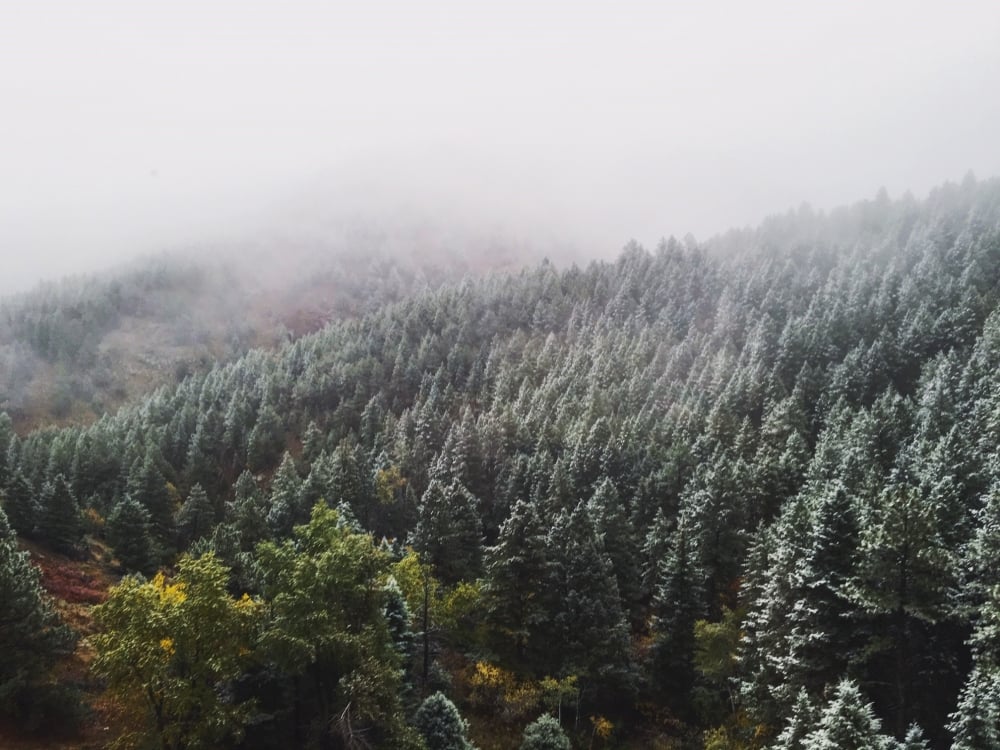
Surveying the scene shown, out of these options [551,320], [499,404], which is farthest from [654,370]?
[551,320]

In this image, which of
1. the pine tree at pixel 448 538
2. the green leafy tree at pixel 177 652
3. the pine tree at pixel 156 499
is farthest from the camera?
the pine tree at pixel 156 499

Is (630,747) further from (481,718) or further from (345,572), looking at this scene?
(345,572)

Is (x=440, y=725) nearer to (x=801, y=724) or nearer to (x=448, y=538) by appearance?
(x=801, y=724)

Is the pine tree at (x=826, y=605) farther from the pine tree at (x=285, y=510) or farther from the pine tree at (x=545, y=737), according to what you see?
the pine tree at (x=285, y=510)

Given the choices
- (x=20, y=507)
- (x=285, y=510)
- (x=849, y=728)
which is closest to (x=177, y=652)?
(x=849, y=728)

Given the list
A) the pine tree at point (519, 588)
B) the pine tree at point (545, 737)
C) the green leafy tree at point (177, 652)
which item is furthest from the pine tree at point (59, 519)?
the pine tree at point (545, 737)

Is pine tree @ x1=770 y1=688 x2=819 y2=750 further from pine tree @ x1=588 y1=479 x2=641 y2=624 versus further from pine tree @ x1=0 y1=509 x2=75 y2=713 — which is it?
pine tree @ x1=0 y1=509 x2=75 y2=713
